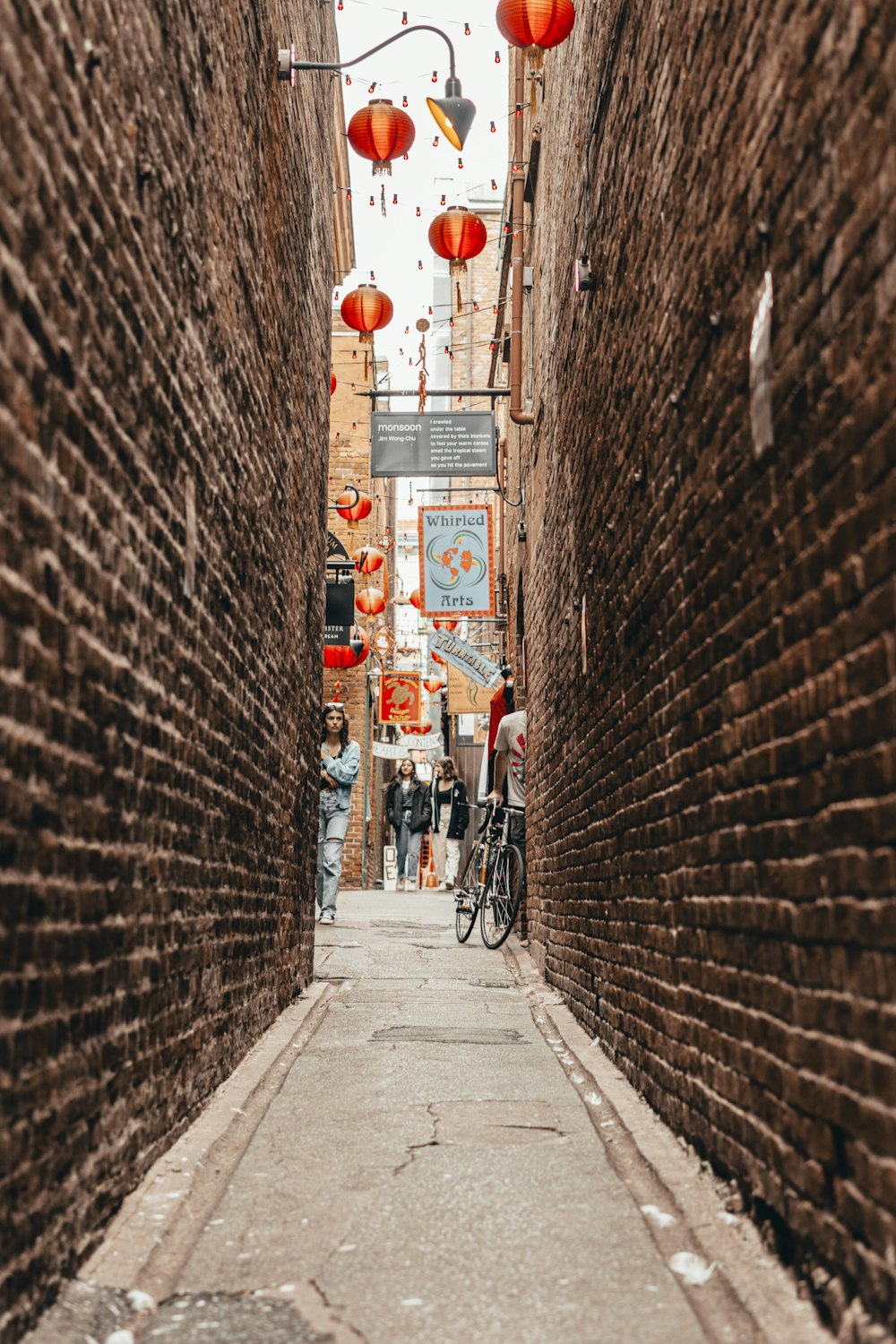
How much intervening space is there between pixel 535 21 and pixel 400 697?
19060mm

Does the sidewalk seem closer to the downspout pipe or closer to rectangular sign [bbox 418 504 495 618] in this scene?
the downspout pipe

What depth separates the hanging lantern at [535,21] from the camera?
7.75 meters

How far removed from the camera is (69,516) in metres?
3.09

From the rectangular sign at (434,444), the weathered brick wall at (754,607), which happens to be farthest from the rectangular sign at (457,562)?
the weathered brick wall at (754,607)

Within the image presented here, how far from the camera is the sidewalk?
299 cm

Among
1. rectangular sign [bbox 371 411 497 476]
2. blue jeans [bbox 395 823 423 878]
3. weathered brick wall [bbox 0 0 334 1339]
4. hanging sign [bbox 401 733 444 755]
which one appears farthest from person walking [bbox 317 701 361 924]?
hanging sign [bbox 401 733 444 755]

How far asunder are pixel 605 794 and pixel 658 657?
174 centimetres

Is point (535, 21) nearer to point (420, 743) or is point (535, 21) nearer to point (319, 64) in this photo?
point (319, 64)

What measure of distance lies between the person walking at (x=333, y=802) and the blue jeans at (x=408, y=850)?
7.64m

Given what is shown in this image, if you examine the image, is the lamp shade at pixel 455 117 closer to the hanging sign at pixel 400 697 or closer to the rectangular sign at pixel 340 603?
the rectangular sign at pixel 340 603

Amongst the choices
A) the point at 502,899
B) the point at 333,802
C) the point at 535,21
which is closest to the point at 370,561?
the point at 333,802

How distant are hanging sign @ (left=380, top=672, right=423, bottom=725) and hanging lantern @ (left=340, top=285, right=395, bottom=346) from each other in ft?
41.1

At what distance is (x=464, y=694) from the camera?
2294 cm

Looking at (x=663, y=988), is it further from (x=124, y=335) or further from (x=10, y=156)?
(x=10, y=156)
